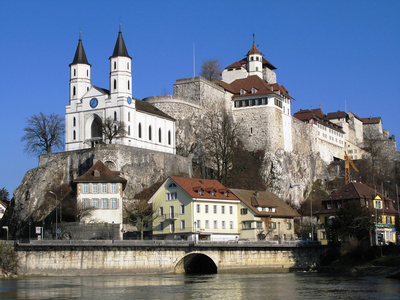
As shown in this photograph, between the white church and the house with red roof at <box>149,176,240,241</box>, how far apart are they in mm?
17244

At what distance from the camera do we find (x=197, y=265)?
76.9 metres

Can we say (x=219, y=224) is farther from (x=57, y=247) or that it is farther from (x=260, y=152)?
(x=260, y=152)

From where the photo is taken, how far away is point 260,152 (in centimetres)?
11850

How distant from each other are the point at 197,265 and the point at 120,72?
111 ft

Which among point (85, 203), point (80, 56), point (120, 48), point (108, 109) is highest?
point (120, 48)

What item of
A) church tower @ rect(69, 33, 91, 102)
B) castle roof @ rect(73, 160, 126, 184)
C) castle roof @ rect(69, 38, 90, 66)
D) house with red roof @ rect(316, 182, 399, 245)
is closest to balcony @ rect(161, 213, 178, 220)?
castle roof @ rect(73, 160, 126, 184)

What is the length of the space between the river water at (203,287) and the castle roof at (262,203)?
17.1m

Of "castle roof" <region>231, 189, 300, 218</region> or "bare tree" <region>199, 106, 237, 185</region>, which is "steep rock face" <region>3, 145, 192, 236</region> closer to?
"bare tree" <region>199, 106, 237, 185</region>

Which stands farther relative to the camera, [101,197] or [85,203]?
[101,197]

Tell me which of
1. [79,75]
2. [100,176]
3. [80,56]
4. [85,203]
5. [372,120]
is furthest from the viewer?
[372,120]

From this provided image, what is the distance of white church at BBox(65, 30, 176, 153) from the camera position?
99250 millimetres

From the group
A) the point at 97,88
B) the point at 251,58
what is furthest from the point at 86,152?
the point at 251,58

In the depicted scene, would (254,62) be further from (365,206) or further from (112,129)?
(365,206)

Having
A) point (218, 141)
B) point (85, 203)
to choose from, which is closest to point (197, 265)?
point (85, 203)
